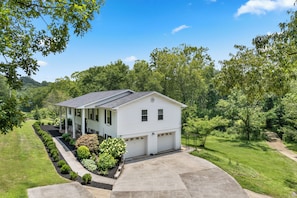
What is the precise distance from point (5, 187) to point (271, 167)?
20.7 metres

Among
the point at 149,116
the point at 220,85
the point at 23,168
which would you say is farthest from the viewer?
the point at 149,116

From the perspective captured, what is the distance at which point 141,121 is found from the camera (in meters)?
19.0

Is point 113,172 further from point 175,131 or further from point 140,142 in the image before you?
point 175,131

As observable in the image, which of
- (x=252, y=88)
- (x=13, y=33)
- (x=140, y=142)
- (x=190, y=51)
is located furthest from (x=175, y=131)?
(x=190, y=51)

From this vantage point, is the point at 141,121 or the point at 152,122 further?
the point at 152,122

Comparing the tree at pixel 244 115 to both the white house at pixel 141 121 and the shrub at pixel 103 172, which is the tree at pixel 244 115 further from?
the shrub at pixel 103 172

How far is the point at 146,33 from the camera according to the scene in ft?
84.9

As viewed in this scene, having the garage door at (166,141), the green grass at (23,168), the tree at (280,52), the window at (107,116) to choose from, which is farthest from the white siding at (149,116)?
the tree at (280,52)

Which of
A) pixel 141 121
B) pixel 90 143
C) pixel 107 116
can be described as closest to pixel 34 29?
pixel 90 143

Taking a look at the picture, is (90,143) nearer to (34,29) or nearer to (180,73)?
(34,29)

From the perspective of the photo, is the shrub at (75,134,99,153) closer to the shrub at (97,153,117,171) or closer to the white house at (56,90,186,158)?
the white house at (56,90,186,158)

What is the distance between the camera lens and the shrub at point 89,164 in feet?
49.5

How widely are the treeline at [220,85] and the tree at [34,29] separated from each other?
860 centimetres

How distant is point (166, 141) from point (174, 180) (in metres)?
7.56
